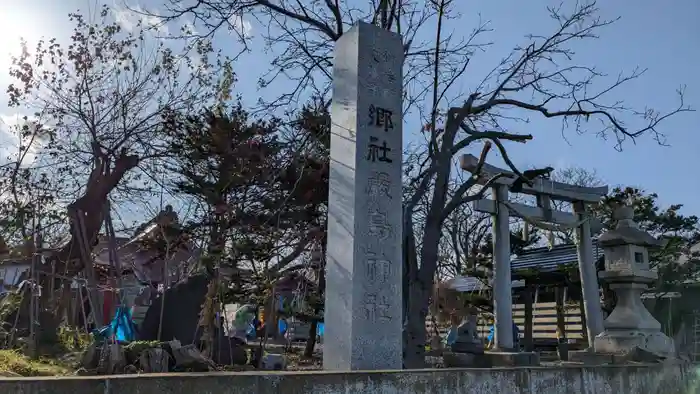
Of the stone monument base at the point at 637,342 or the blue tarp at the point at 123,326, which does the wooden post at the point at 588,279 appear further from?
the blue tarp at the point at 123,326

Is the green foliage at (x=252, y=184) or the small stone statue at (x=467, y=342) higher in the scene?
the green foliage at (x=252, y=184)

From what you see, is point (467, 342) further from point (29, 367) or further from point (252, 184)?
point (29, 367)

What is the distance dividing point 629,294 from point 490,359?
12.0 feet

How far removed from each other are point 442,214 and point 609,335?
3.20 metres

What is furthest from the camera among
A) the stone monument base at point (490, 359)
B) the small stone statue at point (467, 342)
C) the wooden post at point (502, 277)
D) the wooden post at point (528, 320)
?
the wooden post at point (528, 320)

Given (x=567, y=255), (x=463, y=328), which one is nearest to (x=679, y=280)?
(x=567, y=255)

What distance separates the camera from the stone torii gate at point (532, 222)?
40.4 ft

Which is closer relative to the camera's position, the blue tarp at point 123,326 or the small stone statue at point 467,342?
the blue tarp at point 123,326

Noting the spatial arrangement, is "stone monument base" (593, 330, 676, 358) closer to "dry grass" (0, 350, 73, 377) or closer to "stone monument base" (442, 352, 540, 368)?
"stone monument base" (442, 352, 540, 368)

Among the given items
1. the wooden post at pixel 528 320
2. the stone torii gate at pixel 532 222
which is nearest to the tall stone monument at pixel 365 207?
the stone torii gate at pixel 532 222

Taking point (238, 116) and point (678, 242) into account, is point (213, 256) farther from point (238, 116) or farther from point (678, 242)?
point (678, 242)

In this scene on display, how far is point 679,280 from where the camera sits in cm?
1872

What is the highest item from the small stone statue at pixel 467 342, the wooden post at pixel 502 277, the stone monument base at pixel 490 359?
the wooden post at pixel 502 277

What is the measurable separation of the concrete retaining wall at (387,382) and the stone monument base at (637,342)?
1.27 meters
